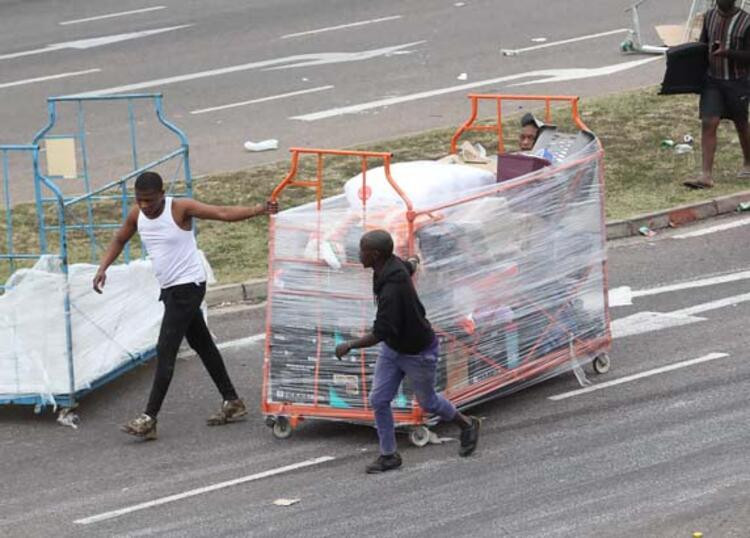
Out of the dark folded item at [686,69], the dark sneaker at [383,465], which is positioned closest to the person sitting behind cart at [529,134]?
the dark sneaker at [383,465]

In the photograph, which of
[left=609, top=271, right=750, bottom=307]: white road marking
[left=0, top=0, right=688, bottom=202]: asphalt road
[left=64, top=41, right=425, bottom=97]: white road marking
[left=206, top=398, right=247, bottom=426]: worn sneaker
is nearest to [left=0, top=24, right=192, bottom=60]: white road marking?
[left=0, top=0, right=688, bottom=202]: asphalt road

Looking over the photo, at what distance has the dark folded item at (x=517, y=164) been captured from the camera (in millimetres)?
10547

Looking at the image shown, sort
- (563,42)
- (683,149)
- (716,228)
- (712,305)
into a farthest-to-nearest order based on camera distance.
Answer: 1. (563,42)
2. (683,149)
3. (716,228)
4. (712,305)

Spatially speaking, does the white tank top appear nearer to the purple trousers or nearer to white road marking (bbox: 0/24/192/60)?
the purple trousers

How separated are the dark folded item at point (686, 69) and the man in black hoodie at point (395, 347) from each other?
698 centimetres

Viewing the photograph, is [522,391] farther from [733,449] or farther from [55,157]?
[55,157]

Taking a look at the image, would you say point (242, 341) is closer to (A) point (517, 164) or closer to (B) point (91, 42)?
(A) point (517, 164)

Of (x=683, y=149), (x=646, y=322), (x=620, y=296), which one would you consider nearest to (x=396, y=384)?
(x=646, y=322)

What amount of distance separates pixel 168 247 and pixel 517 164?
7.57ft

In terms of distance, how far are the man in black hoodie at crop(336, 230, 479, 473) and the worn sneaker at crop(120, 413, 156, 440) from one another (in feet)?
4.91

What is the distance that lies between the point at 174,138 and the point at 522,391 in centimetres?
858

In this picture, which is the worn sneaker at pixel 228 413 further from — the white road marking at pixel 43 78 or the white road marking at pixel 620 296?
the white road marking at pixel 43 78

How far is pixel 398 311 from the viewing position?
29.6ft

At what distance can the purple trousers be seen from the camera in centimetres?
920
